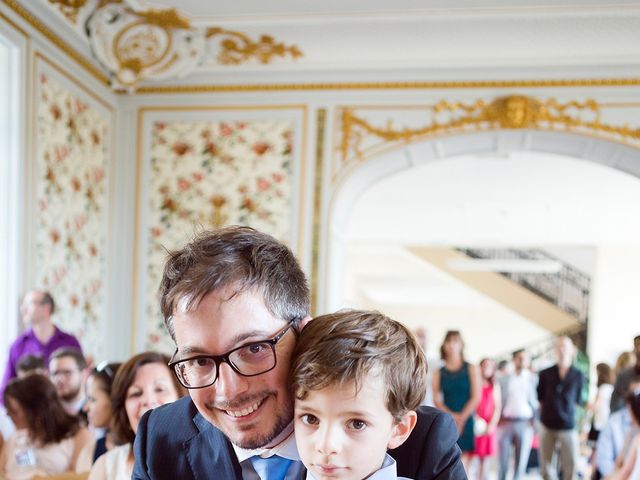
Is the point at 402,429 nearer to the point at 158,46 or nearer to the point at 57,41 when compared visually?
the point at 57,41

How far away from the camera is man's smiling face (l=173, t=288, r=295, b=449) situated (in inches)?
36.8

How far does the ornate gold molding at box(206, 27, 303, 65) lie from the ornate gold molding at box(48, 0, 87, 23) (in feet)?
2.79

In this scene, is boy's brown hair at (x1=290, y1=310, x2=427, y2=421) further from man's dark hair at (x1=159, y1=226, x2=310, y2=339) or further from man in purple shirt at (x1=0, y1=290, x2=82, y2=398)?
man in purple shirt at (x1=0, y1=290, x2=82, y2=398)

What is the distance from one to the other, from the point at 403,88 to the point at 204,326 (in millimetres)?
4513

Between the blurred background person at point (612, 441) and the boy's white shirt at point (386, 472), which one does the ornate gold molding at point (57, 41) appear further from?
the blurred background person at point (612, 441)

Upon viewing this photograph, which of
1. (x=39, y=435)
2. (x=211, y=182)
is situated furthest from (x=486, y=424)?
(x=39, y=435)

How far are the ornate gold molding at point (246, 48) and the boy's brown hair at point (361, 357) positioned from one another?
4150 millimetres

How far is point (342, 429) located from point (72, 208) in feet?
13.8

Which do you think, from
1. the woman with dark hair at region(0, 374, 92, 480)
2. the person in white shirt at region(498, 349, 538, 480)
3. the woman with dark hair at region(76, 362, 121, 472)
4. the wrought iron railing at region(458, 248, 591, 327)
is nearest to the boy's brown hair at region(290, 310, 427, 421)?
the woman with dark hair at region(76, 362, 121, 472)

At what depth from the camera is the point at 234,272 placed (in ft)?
3.12

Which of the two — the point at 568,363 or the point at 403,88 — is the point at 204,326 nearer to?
the point at 403,88

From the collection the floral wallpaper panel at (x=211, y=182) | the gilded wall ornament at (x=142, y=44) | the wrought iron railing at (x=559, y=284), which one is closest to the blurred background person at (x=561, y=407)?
the floral wallpaper panel at (x=211, y=182)

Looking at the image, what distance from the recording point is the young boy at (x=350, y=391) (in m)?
0.94

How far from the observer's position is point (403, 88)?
521 centimetres
